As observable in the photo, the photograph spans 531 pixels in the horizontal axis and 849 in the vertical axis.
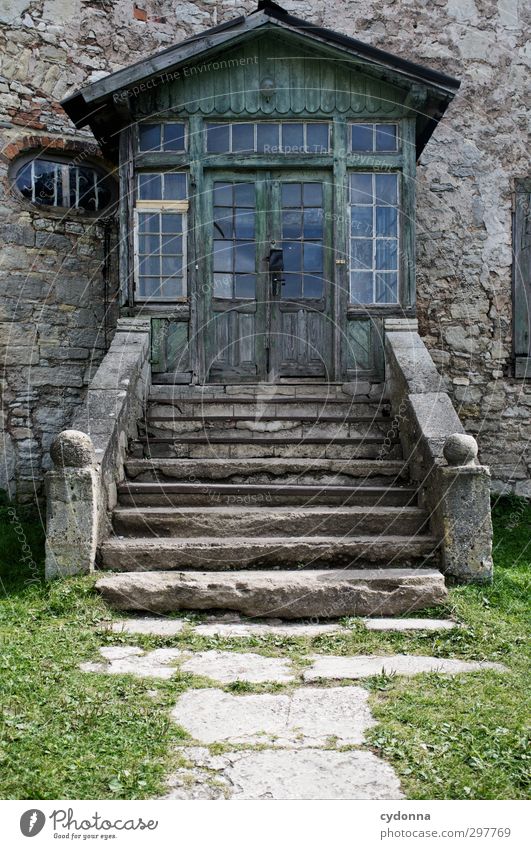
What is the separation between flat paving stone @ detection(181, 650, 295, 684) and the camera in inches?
Result: 165

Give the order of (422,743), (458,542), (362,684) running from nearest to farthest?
(422,743) → (362,684) → (458,542)

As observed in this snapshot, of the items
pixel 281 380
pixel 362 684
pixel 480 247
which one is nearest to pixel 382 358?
pixel 281 380

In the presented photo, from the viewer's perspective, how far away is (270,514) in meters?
6.08

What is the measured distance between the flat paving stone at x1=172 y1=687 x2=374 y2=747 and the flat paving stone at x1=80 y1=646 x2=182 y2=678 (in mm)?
345

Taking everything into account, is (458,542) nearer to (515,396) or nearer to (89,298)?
(515,396)

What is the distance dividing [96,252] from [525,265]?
17.1 feet

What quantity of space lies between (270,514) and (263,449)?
1185 mm

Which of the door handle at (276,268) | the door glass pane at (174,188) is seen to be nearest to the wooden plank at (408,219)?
the door handle at (276,268)

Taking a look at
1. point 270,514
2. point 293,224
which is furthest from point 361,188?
point 270,514

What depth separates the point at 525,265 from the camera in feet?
33.5

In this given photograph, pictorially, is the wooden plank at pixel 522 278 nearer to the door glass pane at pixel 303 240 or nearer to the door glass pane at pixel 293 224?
the door glass pane at pixel 303 240

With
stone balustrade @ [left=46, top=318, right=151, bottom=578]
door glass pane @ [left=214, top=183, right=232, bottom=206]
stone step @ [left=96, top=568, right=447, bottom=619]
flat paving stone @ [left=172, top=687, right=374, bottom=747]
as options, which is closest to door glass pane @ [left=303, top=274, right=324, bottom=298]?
door glass pane @ [left=214, top=183, right=232, bottom=206]

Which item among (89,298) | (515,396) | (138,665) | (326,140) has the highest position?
(326,140)

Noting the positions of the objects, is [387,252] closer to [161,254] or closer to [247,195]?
[247,195]
